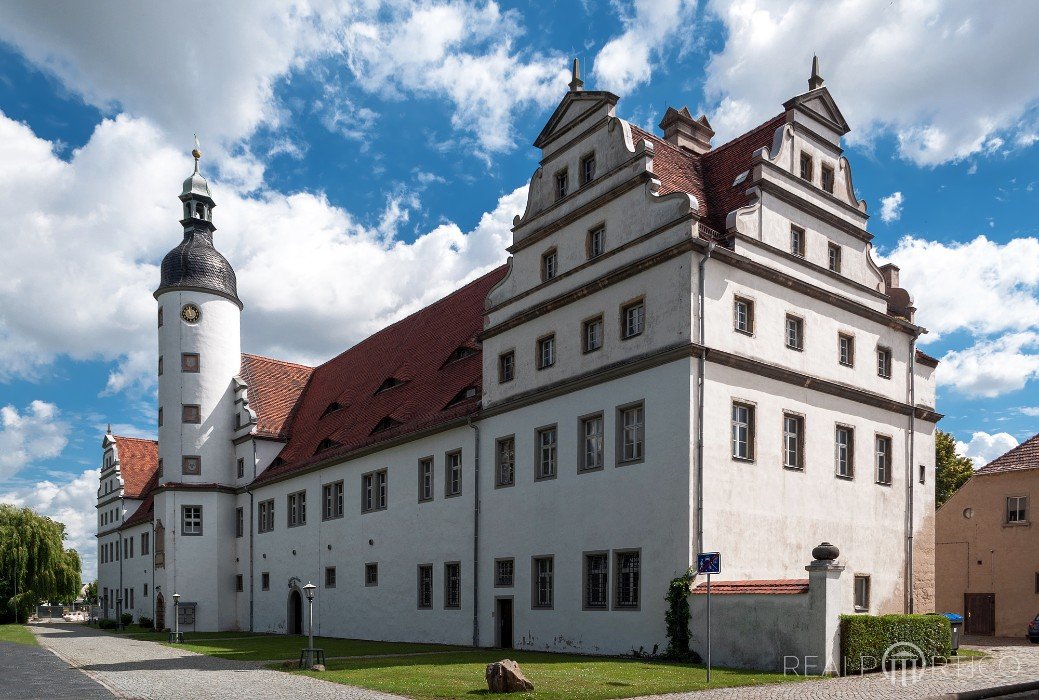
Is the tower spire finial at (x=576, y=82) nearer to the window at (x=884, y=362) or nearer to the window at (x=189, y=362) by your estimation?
the window at (x=884, y=362)

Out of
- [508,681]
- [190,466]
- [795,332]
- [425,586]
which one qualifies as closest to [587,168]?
[795,332]

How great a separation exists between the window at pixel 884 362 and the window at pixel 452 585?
44.3 ft

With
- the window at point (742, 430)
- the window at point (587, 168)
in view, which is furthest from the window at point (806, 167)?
the window at point (742, 430)

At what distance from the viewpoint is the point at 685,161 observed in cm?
2725

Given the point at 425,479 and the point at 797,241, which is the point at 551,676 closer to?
the point at 797,241

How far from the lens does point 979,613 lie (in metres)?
34.7

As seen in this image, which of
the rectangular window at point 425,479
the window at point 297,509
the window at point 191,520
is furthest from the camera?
the window at point 191,520

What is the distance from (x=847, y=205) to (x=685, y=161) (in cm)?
462

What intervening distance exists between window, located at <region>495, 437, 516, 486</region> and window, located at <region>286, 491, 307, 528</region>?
46.9 feet

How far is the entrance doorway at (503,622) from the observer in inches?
1061

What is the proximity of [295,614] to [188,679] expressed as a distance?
21429mm

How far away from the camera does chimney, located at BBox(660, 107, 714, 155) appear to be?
3042 cm

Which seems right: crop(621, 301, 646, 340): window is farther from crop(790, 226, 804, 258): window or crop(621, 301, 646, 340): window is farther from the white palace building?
crop(790, 226, 804, 258): window

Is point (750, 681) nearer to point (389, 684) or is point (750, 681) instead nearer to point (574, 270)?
point (389, 684)
